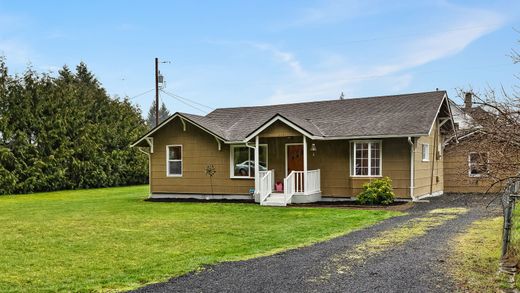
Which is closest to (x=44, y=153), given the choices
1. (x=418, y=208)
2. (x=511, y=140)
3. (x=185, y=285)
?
(x=418, y=208)

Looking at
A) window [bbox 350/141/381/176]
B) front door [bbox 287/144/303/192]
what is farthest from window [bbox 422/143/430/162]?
front door [bbox 287/144/303/192]

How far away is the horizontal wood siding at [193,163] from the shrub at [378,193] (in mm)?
4749

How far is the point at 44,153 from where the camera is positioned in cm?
2589

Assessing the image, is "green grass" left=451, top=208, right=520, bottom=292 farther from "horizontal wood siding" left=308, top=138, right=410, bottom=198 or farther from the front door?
the front door

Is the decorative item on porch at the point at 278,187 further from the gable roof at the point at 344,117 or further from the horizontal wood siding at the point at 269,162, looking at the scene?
the gable roof at the point at 344,117

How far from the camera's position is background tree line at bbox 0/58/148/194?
24359mm

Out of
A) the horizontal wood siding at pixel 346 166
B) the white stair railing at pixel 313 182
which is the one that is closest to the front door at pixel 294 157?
the horizontal wood siding at pixel 346 166

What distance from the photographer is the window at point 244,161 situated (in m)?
19.0

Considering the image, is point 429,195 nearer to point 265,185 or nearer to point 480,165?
point 265,185

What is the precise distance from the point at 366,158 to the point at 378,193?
176cm

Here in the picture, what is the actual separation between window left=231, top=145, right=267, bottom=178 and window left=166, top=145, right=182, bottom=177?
2.61 meters

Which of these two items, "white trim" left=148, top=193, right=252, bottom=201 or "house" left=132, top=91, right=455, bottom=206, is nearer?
"house" left=132, top=91, right=455, bottom=206

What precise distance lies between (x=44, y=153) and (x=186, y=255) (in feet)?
69.4

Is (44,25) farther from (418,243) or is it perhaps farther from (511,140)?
(511,140)
